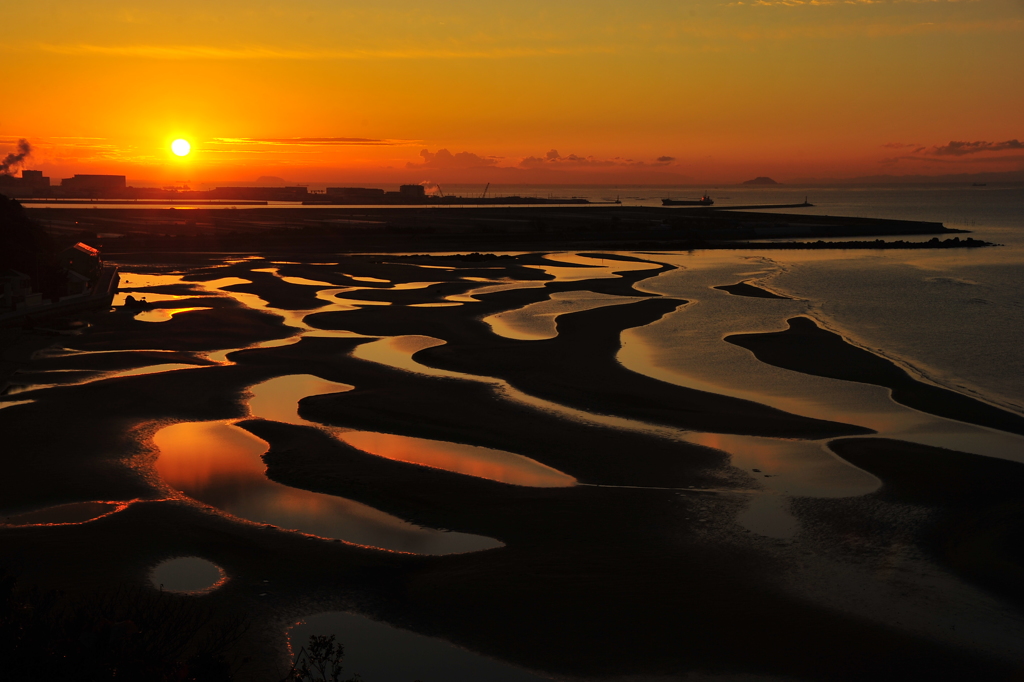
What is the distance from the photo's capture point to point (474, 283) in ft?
156

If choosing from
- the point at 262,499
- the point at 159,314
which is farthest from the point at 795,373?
the point at 159,314

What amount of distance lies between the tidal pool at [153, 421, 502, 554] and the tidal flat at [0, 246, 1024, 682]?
0.06 m

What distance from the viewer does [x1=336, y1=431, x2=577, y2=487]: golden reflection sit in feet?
46.2

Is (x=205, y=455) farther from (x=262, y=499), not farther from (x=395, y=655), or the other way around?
(x=395, y=655)

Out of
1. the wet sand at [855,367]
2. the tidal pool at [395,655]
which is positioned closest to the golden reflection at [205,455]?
the tidal pool at [395,655]

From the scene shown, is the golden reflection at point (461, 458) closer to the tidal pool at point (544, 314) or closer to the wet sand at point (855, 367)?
the wet sand at point (855, 367)

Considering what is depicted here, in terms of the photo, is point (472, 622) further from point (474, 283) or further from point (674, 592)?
point (474, 283)

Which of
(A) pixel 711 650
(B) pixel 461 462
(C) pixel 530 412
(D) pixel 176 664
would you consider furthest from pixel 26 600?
(C) pixel 530 412

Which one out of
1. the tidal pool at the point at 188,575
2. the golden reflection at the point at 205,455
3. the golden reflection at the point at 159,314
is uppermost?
the golden reflection at the point at 159,314

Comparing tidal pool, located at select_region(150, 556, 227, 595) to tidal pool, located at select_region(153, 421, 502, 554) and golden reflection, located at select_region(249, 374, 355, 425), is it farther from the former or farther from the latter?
golden reflection, located at select_region(249, 374, 355, 425)

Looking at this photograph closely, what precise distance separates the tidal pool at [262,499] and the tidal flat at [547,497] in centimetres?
6

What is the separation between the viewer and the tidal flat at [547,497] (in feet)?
29.4

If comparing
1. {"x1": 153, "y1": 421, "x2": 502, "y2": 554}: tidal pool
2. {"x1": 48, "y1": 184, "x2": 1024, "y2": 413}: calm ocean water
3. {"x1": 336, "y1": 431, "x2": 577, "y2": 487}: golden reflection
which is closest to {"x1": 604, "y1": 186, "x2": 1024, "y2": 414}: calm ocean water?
{"x1": 48, "y1": 184, "x2": 1024, "y2": 413}: calm ocean water

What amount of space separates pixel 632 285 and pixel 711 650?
128ft
